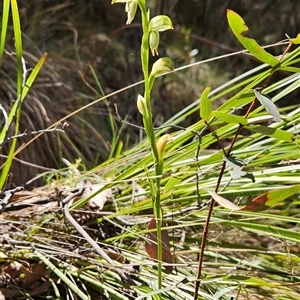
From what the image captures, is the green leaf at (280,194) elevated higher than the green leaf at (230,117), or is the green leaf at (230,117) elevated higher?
the green leaf at (230,117)

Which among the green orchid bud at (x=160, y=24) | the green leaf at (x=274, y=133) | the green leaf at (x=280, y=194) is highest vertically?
the green orchid bud at (x=160, y=24)

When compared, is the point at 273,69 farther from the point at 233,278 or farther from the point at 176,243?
the point at 176,243

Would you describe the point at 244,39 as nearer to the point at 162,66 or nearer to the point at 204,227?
the point at 162,66

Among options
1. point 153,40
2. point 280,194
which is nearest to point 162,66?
point 153,40

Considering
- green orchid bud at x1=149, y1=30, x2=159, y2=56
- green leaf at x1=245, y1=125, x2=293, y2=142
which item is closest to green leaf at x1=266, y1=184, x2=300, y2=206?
green leaf at x1=245, y1=125, x2=293, y2=142

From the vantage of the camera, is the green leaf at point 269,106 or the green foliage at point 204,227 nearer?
the green leaf at point 269,106

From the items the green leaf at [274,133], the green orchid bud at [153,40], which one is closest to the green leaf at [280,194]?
the green leaf at [274,133]

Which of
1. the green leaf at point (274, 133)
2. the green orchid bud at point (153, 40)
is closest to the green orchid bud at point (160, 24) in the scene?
the green orchid bud at point (153, 40)

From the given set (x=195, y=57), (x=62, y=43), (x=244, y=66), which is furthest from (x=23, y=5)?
(x=244, y=66)

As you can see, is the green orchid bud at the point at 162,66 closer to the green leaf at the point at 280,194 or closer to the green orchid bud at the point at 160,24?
the green orchid bud at the point at 160,24
